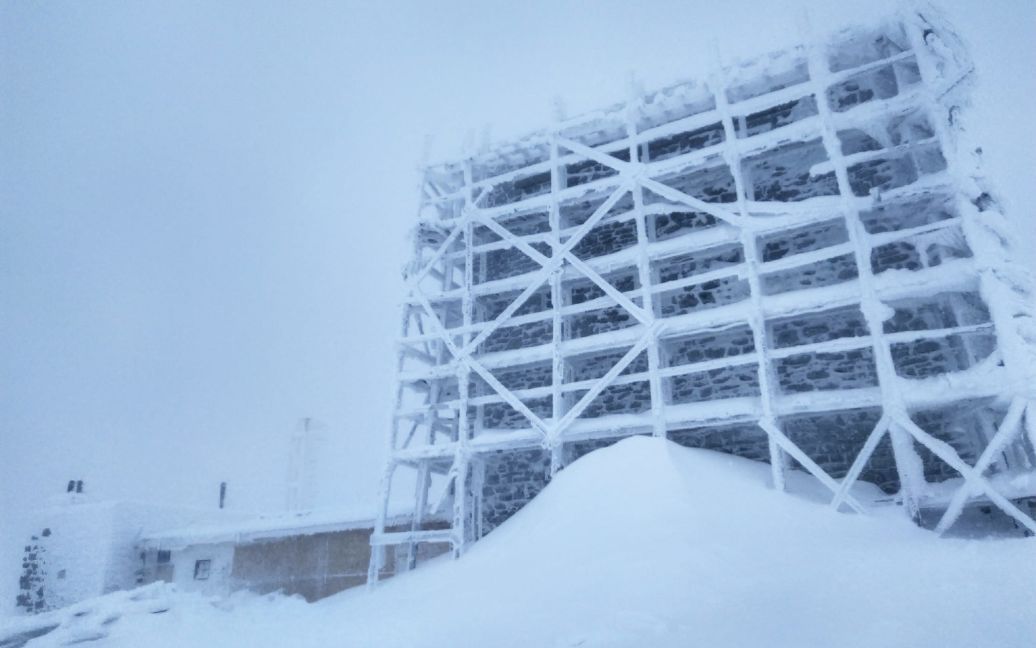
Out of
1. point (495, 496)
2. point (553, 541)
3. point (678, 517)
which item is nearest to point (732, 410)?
point (678, 517)

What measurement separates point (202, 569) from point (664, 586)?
1310 cm

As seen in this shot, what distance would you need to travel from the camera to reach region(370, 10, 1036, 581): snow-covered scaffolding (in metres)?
7.88

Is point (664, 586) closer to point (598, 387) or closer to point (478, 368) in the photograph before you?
point (598, 387)

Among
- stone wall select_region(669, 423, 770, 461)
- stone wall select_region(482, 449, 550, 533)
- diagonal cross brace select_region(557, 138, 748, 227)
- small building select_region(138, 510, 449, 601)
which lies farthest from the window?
diagonal cross brace select_region(557, 138, 748, 227)

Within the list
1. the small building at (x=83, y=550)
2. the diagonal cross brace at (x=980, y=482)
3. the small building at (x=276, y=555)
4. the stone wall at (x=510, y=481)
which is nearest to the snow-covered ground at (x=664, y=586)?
the diagonal cross brace at (x=980, y=482)

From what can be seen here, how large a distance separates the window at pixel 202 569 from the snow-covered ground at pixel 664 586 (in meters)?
6.12

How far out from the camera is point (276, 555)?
13258mm

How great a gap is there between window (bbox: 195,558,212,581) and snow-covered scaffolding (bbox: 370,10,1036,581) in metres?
5.90

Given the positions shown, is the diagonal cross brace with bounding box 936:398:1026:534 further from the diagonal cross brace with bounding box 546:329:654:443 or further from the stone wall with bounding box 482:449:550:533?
the stone wall with bounding box 482:449:550:533

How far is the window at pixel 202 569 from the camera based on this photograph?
14.5m

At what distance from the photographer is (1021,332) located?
740cm

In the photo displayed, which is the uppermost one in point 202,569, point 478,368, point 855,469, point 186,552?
point 478,368

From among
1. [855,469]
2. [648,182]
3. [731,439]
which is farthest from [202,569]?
[855,469]

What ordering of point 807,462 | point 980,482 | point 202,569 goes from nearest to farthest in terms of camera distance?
point 980,482, point 807,462, point 202,569
